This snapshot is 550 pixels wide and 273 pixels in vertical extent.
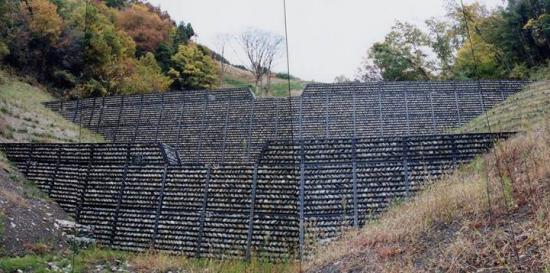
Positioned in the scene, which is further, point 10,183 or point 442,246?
point 10,183

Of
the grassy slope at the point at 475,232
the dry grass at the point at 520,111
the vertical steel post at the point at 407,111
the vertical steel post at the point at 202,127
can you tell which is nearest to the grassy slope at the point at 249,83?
the vertical steel post at the point at 202,127

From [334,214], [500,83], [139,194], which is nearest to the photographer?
[334,214]

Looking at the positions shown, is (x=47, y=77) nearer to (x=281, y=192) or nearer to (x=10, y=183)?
(x=10, y=183)

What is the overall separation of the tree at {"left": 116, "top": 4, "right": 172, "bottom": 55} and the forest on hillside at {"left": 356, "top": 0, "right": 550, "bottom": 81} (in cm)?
1082

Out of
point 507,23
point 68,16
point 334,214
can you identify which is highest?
point 68,16

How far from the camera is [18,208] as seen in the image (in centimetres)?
616

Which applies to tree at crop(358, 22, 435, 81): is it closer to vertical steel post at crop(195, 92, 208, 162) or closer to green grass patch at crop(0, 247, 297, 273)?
vertical steel post at crop(195, 92, 208, 162)

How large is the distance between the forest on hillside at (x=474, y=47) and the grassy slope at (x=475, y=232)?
20.2ft

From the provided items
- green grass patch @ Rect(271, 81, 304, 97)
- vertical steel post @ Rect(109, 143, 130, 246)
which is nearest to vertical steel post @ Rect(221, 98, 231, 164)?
vertical steel post @ Rect(109, 143, 130, 246)

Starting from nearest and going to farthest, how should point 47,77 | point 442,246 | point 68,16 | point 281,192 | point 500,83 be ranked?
point 442,246 < point 281,192 < point 500,83 < point 47,77 < point 68,16

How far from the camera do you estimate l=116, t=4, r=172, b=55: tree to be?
1786 centimetres

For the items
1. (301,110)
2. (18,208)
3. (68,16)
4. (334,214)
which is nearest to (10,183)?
(18,208)

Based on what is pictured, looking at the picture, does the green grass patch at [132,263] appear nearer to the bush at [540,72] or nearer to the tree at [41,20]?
the bush at [540,72]

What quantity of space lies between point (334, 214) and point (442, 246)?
246cm
